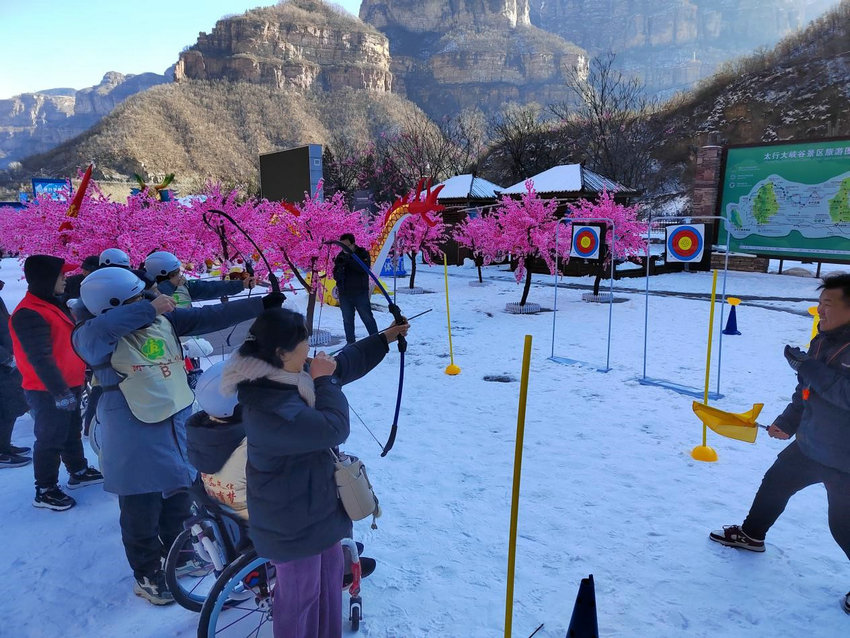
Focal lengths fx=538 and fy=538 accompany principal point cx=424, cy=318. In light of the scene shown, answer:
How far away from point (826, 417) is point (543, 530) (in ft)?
6.29

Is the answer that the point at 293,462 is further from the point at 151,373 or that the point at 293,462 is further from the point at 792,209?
the point at 792,209

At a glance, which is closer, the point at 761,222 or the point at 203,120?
Answer: the point at 761,222

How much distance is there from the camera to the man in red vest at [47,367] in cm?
391

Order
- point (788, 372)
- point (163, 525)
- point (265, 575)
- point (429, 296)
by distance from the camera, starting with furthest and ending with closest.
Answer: point (429, 296) → point (788, 372) → point (163, 525) → point (265, 575)

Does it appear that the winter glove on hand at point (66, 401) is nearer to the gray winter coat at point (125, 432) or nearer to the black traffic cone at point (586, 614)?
the gray winter coat at point (125, 432)

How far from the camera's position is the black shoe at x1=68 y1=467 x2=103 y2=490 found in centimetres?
454

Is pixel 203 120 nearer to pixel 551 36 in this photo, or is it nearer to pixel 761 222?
pixel 761 222

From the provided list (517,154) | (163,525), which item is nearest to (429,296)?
(163,525)

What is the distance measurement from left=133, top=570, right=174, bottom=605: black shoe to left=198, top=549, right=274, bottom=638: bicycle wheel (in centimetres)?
37

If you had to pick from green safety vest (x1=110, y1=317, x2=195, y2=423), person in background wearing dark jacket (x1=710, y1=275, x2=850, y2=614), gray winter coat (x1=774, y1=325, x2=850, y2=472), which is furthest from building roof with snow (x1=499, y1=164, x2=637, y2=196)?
green safety vest (x1=110, y1=317, x2=195, y2=423)

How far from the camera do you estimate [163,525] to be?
127 inches

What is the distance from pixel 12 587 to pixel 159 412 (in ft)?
5.20

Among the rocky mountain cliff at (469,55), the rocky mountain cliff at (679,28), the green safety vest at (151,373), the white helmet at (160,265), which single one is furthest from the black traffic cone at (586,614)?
the rocky mountain cliff at (679,28)

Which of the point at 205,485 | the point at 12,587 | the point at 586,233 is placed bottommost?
the point at 12,587
